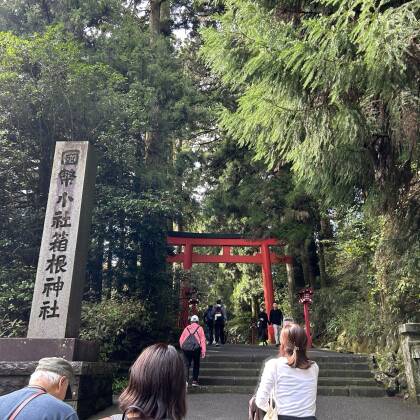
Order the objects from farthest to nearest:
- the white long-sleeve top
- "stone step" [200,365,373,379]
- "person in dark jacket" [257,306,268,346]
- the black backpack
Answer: "person in dark jacket" [257,306,268,346], "stone step" [200,365,373,379], the black backpack, the white long-sleeve top

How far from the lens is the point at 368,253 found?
1135 cm

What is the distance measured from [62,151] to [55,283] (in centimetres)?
217

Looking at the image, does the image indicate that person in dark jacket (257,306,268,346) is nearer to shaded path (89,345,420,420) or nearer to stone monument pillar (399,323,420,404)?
shaded path (89,345,420,420)

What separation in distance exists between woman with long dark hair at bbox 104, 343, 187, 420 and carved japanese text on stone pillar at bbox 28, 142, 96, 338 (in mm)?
4956

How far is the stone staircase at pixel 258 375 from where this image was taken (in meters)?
8.41

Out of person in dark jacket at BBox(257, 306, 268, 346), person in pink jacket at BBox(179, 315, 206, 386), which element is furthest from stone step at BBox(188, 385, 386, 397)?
person in dark jacket at BBox(257, 306, 268, 346)

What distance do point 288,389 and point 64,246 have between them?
15.9 ft

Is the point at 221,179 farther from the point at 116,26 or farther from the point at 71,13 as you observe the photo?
the point at 71,13

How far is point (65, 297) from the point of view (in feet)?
21.2

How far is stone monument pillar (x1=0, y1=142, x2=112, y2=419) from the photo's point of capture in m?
6.02

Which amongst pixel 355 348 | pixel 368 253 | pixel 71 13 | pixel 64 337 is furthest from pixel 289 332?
pixel 71 13

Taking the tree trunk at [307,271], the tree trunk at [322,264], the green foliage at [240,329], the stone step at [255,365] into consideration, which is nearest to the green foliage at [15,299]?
the stone step at [255,365]

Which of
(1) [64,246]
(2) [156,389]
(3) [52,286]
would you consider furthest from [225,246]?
(2) [156,389]

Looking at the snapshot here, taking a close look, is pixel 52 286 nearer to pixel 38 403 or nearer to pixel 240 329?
pixel 38 403
